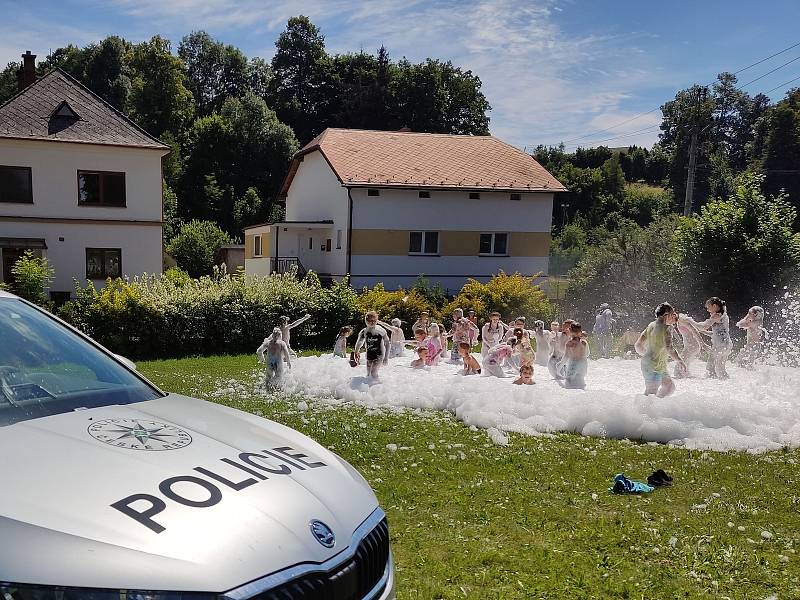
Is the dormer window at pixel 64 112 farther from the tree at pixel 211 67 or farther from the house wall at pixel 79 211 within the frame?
the tree at pixel 211 67

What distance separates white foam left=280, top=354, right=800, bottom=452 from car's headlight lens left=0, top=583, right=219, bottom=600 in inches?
291

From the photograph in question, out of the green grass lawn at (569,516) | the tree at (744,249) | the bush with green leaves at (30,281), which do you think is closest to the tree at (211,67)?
the bush with green leaves at (30,281)

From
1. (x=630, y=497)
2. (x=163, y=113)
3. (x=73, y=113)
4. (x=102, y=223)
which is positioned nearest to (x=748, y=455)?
(x=630, y=497)

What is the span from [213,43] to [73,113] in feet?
219

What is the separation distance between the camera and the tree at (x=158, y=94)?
6825 cm

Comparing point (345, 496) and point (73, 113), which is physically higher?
point (73, 113)

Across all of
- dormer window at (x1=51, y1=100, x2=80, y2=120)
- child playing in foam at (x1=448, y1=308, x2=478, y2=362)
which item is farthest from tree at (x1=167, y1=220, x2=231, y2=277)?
child playing in foam at (x1=448, y1=308, x2=478, y2=362)

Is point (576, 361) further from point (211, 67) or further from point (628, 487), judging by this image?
point (211, 67)

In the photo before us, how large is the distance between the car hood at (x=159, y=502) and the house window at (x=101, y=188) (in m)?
29.9

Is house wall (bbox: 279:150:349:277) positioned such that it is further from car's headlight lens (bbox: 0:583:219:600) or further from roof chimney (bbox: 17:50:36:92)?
car's headlight lens (bbox: 0:583:219:600)

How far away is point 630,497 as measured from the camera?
6.99 metres

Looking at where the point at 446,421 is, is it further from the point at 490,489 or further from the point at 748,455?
the point at 748,455

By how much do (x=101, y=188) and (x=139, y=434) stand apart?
30333 mm

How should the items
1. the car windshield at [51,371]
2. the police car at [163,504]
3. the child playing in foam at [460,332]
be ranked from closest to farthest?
the police car at [163,504] → the car windshield at [51,371] → the child playing in foam at [460,332]
